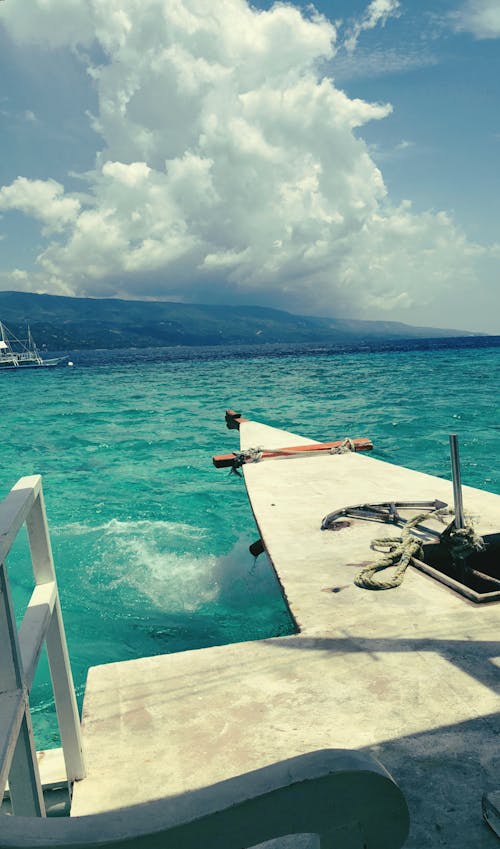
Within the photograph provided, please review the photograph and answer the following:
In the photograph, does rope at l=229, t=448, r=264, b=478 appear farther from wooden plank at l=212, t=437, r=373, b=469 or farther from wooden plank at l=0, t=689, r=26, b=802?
wooden plank at l=0, t=689, r=26, b=802

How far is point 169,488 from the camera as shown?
15.9 metres

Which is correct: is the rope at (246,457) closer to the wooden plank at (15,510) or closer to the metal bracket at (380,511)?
the metal bracket at (380,511)

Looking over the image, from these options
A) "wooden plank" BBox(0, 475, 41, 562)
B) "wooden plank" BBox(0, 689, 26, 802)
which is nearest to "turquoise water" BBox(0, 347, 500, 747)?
"wooden plank" BBox(0, 475, 41, 562)

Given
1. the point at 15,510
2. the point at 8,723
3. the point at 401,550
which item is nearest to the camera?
the point at 8,723

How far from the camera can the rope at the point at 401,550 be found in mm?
5461

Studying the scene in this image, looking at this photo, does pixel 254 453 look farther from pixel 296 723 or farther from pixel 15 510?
pixel 15 510

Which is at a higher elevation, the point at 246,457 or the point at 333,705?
the point at 246,457

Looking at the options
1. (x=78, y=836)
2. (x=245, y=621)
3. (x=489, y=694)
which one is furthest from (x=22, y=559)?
(x=78, y=836)

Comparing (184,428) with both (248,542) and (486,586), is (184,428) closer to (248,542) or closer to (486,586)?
(248,542)

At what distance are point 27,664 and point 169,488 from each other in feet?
45.2

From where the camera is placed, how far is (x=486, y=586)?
6.58 metres

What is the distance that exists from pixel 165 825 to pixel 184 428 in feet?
79.2

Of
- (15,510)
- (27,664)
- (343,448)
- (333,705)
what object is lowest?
(333,705)

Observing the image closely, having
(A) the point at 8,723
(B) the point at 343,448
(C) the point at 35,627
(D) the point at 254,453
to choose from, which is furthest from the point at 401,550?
(B) the point at 343,448
